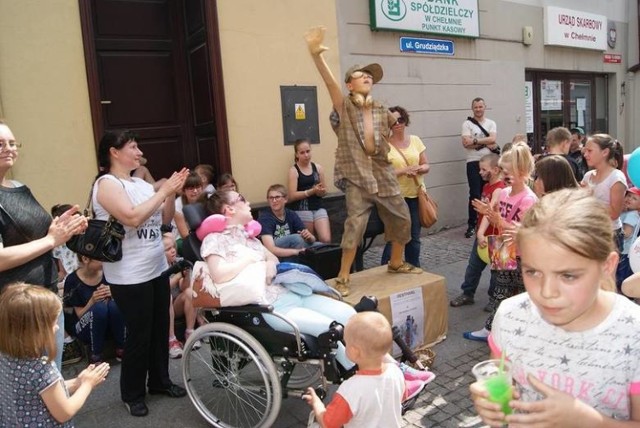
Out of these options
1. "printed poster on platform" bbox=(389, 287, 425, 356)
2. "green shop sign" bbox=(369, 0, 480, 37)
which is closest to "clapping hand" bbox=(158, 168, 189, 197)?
"printed poster on platform" bbox=(389, 287, 425, 356)

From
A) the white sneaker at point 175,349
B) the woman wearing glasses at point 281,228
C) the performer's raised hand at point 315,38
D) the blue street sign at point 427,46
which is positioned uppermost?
the blue street sign at point 427,46

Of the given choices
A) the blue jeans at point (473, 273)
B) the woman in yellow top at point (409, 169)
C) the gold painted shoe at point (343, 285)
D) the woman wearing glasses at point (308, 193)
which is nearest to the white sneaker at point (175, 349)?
the gold painted shoe at point (343, 285)

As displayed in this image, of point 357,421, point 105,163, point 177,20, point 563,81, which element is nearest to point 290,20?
point 177,20

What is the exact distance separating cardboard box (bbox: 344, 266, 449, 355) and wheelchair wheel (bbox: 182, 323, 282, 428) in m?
0.99

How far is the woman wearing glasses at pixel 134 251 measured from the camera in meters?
2.81

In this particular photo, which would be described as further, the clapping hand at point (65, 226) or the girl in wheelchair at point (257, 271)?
the girl in wheelchair at point (257, 271)

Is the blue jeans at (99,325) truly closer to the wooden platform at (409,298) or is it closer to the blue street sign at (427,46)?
the wooden platform at (409,298)

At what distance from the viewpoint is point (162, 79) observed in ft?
19.1

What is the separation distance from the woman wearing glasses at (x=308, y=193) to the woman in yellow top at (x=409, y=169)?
70cm

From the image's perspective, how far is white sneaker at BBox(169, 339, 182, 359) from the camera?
3.85m

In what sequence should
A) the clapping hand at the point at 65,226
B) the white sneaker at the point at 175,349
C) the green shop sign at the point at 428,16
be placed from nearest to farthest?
the clapping hand at the point at 65,226
the white sneaker at the point at 175,349
the green shop sign at the point at 428,16

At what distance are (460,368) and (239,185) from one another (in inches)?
130

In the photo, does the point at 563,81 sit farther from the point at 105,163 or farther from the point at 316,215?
the point at 105,163

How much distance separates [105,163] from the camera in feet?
9.67
